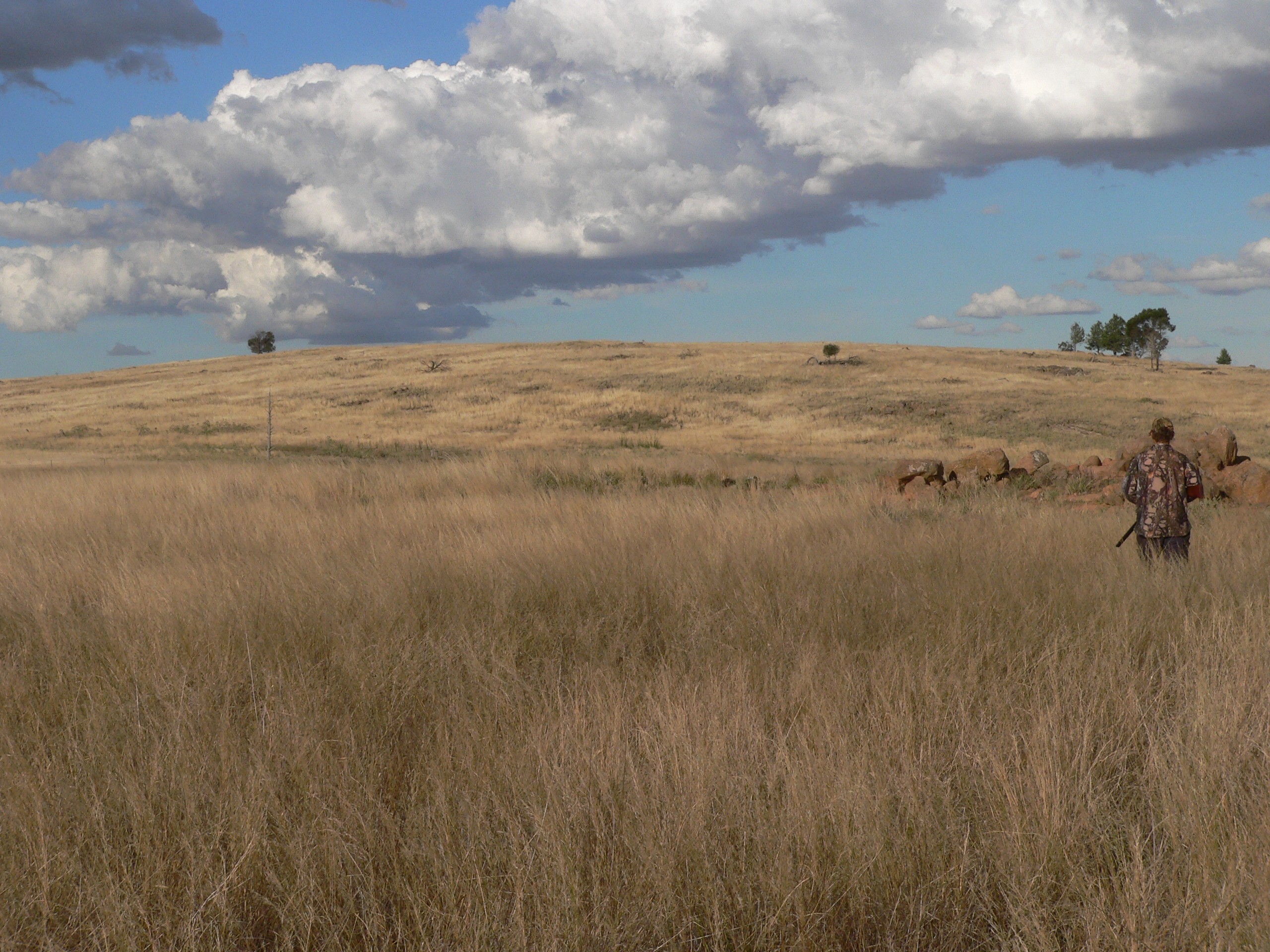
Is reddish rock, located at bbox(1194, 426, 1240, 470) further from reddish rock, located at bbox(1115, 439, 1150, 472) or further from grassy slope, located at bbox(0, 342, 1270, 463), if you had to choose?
grassy slope, located at bbox(0, 342, 1270, 463)

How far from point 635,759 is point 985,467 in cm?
1294

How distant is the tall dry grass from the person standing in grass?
3.20 feet

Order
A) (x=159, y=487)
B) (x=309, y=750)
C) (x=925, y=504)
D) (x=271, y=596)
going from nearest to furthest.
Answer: (x=309, y=750) → (x=271, y=596) → (x=925, y=504) → (x=159, y=487)

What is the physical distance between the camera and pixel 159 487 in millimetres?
13469

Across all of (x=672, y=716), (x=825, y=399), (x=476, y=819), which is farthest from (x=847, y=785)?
(x=825, y=399)

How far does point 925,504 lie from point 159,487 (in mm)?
11022

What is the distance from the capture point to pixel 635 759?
3.42 meters

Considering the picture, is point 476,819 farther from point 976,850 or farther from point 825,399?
point 825,399

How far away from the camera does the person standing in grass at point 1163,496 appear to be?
25.2ft

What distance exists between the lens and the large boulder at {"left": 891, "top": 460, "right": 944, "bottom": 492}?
14367mm

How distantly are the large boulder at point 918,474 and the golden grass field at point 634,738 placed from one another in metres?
4.95

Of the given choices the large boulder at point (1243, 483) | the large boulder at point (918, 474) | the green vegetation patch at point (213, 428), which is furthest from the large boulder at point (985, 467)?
the green vegetation patch at point (213, 428)

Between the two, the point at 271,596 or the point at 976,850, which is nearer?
the point at 976,850

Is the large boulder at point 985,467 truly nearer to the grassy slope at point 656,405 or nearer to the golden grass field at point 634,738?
the golden grass field at point 634,738
